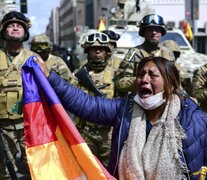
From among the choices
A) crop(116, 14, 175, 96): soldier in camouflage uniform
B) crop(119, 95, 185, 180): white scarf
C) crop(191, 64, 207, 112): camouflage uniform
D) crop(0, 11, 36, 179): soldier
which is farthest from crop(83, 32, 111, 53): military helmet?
crop(119, 95, 185, 180): white scarf

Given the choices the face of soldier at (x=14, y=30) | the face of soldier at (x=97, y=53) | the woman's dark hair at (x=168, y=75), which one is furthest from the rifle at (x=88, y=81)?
the woman's dark hair at (x=168, y=75)

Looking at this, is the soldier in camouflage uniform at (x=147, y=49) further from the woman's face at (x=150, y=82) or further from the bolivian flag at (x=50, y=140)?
the woman's face at (x=150, y=82)

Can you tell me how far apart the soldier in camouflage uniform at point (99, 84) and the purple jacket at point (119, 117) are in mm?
2316

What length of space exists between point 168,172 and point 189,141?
0.23 metres

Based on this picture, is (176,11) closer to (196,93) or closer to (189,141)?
(196,93)

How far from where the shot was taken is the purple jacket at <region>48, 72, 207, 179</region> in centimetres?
350

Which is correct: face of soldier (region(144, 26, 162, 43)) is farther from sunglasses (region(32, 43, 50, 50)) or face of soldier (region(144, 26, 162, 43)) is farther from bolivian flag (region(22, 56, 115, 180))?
bolivian flag (region(22, 56, 115, 180))

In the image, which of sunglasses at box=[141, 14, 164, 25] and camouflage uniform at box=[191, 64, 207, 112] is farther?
sunglasses at box=[141, 14, 164, 25]

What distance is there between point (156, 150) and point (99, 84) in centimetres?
288

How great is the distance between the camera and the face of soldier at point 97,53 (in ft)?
21.0

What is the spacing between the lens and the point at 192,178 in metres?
3.52

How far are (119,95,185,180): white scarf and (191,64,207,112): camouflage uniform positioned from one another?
2767mm

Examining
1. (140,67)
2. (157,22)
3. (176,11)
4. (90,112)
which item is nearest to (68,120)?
(90,112)

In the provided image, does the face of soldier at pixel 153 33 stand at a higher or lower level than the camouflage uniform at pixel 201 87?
higher
